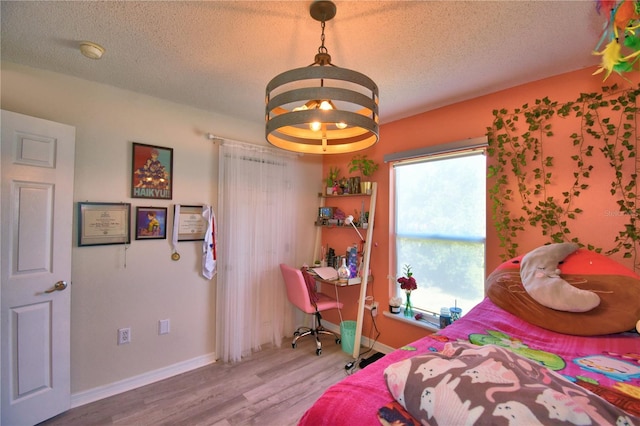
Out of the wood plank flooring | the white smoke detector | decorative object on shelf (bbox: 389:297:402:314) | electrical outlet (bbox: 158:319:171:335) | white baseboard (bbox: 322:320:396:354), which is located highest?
the white smoke detector

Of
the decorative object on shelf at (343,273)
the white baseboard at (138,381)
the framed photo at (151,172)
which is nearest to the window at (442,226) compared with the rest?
the decorative object on shelf at (343,273)

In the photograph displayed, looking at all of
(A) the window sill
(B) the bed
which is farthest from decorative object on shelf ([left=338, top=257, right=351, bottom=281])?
(B) the bed

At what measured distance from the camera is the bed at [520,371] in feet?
2.28

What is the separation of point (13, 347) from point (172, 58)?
7.12ft

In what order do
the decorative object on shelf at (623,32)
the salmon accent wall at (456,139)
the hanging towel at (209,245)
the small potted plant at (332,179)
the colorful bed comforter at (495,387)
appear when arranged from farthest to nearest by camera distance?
1. the small potted plant at (332,179)
2. the hanging towel at (209,245)
3. the salmon accent wall at (456,139)
4. the decorative object on shelf at (623,32)
5. the colorful bed comforter at (495,387)

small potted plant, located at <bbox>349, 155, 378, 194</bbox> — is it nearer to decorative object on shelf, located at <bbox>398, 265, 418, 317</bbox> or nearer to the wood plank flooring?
decorative object on shelf, located at <bbox>398, 265, 418, 317</bbox>

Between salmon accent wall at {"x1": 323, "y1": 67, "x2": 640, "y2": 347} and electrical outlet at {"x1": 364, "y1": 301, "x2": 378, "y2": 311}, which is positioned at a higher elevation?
salmon accent wall at {"x1": 323, "y1": 67, "x2": 640, "y2": 347}

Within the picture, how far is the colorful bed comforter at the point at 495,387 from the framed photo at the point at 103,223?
2148 mm

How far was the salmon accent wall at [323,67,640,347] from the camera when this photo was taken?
5.85 feet

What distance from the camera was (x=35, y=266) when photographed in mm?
1850

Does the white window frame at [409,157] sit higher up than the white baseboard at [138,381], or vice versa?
the white window frame at [409,157]

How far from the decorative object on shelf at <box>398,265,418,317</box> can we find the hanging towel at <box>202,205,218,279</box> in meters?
1.87

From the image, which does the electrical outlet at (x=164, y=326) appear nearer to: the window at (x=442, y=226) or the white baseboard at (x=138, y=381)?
the white baseboard at (x=138, y=381)

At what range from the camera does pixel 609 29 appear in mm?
1064
